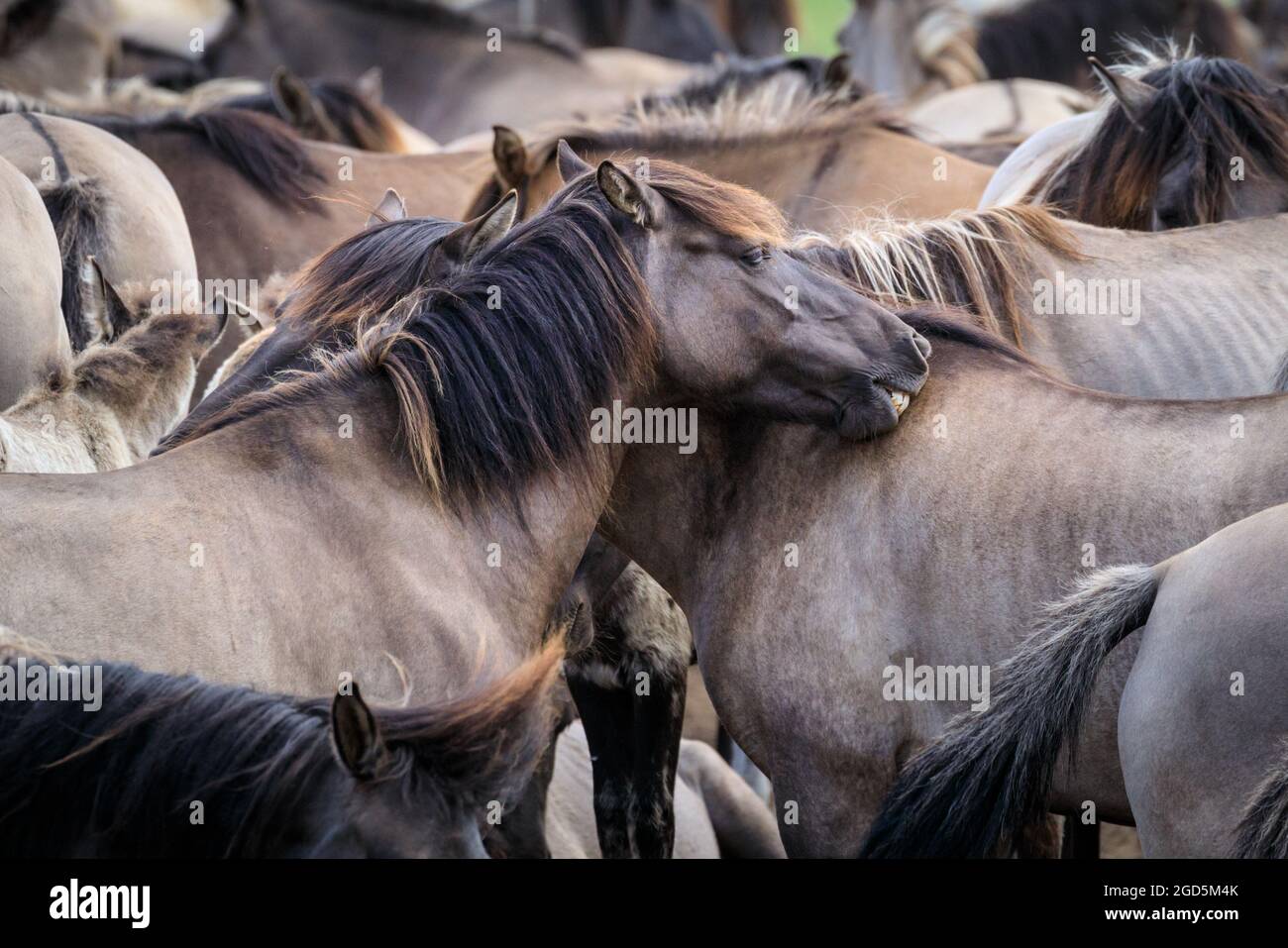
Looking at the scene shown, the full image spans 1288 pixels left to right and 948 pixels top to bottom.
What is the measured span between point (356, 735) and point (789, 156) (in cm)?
439

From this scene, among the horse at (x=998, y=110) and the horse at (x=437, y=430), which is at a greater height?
the horse at (x=998, y=110)

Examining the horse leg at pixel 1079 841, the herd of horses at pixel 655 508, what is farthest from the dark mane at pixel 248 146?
the horse leg at pixel 1079 841

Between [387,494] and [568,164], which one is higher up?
[568,164]

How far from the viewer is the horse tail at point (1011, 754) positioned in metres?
2.76

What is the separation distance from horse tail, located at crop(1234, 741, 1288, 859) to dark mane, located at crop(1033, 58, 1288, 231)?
10.5 feet

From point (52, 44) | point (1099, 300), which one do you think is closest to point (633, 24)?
point (52, 44)

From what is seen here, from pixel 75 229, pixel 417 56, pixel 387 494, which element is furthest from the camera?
pixel 417 56

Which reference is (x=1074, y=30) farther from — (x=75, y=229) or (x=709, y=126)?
(x=75, y=229)

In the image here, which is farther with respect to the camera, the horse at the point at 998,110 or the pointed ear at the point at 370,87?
the horse at the point at 998,110

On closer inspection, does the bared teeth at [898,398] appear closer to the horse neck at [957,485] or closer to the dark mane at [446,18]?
the horse neck at [957,485]

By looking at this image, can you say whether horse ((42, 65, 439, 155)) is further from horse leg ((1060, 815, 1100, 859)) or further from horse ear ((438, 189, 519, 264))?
horse leg ((1060, 815, 1100, 859))

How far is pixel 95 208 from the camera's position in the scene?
4941mm

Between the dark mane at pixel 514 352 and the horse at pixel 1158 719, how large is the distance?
1126 millimetres
